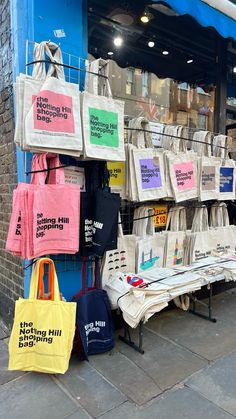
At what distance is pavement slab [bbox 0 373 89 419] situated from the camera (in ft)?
7.48

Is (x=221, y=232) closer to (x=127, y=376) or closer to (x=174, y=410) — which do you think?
(x=127, y=376)

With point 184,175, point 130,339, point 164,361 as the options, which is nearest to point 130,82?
point 184,175

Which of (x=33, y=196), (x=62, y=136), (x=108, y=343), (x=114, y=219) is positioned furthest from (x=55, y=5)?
(x=108, y=343)

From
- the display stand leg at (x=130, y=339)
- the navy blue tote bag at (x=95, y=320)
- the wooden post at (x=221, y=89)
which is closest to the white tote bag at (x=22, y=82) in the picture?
the navy blue tote bag at (x=95, y=320)

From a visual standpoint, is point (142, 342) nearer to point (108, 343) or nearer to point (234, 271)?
point (108, 343)

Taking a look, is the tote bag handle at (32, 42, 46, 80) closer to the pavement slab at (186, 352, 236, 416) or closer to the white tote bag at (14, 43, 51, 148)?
the white tote bag at (14, 43, 51, 148)

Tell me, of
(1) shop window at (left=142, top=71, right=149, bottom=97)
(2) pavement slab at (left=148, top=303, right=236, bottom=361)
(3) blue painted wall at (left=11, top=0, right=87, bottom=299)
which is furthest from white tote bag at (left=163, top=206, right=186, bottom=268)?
(1) shop window at (left=142, top=71, right=149, bottom=97)

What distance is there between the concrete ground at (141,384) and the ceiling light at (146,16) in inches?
148

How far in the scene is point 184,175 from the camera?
145 inches

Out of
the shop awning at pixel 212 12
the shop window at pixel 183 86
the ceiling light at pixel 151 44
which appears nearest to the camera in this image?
the shop awning at pixel 212 12

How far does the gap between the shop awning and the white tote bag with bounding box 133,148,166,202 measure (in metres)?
1.32

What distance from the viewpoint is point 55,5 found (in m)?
2.84

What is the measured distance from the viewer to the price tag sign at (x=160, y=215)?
12.5 ft

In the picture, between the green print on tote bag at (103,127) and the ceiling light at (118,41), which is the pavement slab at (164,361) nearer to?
the green print on tote bag at (103,127)
